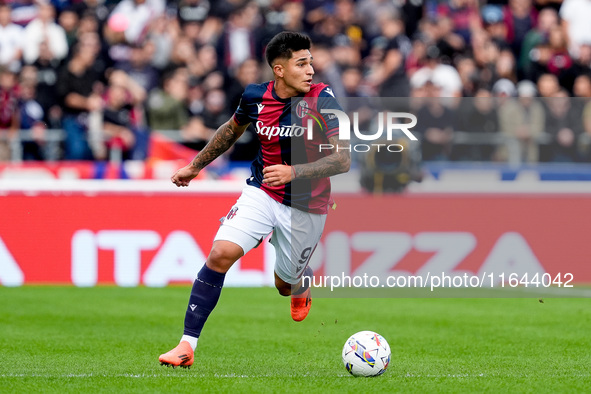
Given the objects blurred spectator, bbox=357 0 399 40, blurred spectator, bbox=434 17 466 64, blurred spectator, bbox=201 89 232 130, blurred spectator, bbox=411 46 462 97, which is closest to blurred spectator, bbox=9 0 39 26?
blurred spectator, bbox=201 89 232 130

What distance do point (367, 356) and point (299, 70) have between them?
1.94 meters

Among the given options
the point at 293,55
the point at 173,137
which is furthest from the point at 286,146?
the point at 173,137

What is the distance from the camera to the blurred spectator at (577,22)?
→ 648 inches

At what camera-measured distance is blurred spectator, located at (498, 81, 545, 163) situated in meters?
12.4

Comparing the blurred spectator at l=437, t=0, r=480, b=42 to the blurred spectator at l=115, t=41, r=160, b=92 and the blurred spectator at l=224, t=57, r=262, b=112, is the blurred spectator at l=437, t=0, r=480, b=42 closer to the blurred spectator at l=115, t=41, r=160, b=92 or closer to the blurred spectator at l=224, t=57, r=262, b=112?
the blurred spectator at l=224, t=57, r=262, b=112

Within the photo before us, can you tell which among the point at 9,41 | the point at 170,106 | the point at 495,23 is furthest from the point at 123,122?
the point at 495,23

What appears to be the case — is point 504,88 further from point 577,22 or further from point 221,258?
point 221,258

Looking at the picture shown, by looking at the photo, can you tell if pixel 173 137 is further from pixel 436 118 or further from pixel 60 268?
pixel 436 118

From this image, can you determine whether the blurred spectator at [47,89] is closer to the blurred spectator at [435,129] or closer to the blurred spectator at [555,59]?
the blurred spectator at [435,129]

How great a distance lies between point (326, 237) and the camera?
40.3 feet

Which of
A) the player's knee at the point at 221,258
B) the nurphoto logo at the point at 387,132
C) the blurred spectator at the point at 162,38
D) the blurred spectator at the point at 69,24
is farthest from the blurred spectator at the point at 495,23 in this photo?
the player's knee at the point at 221,258

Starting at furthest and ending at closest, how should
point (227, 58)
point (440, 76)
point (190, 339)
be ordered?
1. point (227, 58)
2. point (440, 76)
3. point (190, 339)

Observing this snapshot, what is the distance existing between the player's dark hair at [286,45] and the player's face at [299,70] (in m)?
0.04

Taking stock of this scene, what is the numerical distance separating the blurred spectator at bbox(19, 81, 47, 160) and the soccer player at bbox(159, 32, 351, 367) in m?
7.87
